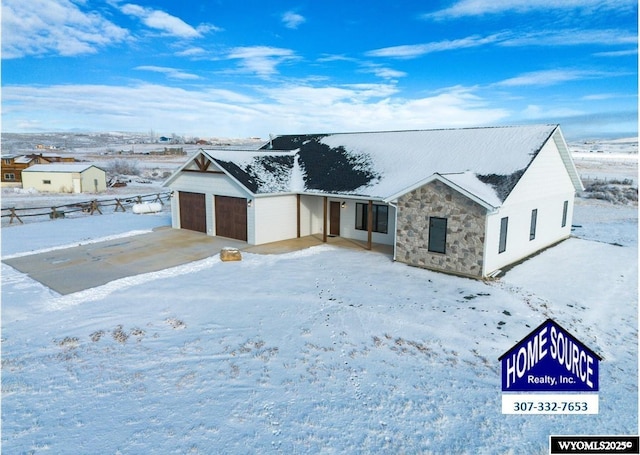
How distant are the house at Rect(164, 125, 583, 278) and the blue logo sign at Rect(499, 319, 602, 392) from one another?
6.74 meters

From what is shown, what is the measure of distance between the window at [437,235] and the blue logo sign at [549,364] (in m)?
7.57

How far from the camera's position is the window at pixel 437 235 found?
14.7 meters

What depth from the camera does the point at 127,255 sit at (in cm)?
1664

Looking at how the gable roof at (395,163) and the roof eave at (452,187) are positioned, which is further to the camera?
the gable roof at (395,163)

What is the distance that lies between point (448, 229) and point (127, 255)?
12412 millimetres

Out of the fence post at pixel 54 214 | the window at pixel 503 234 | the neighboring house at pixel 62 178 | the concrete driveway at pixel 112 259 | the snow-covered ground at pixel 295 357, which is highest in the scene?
the neighboring house at pixel 62 178

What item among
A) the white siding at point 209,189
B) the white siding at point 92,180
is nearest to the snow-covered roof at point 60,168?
the white siding at point 92,180

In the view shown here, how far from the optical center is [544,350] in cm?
695

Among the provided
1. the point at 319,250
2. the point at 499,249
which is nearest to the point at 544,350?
the point at 499,249

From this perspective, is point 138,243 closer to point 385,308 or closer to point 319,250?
point 319,250

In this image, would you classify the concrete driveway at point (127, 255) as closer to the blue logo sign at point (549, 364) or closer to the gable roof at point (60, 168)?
the blue logo sign at point (549, 364)

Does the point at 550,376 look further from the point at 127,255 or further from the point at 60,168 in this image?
the point at 60,168

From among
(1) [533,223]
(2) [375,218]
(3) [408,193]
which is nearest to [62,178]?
(2) [375,218]

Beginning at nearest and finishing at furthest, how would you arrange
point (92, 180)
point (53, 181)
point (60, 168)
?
point (53, 181) < point (60, 168) < point (92, 180)
